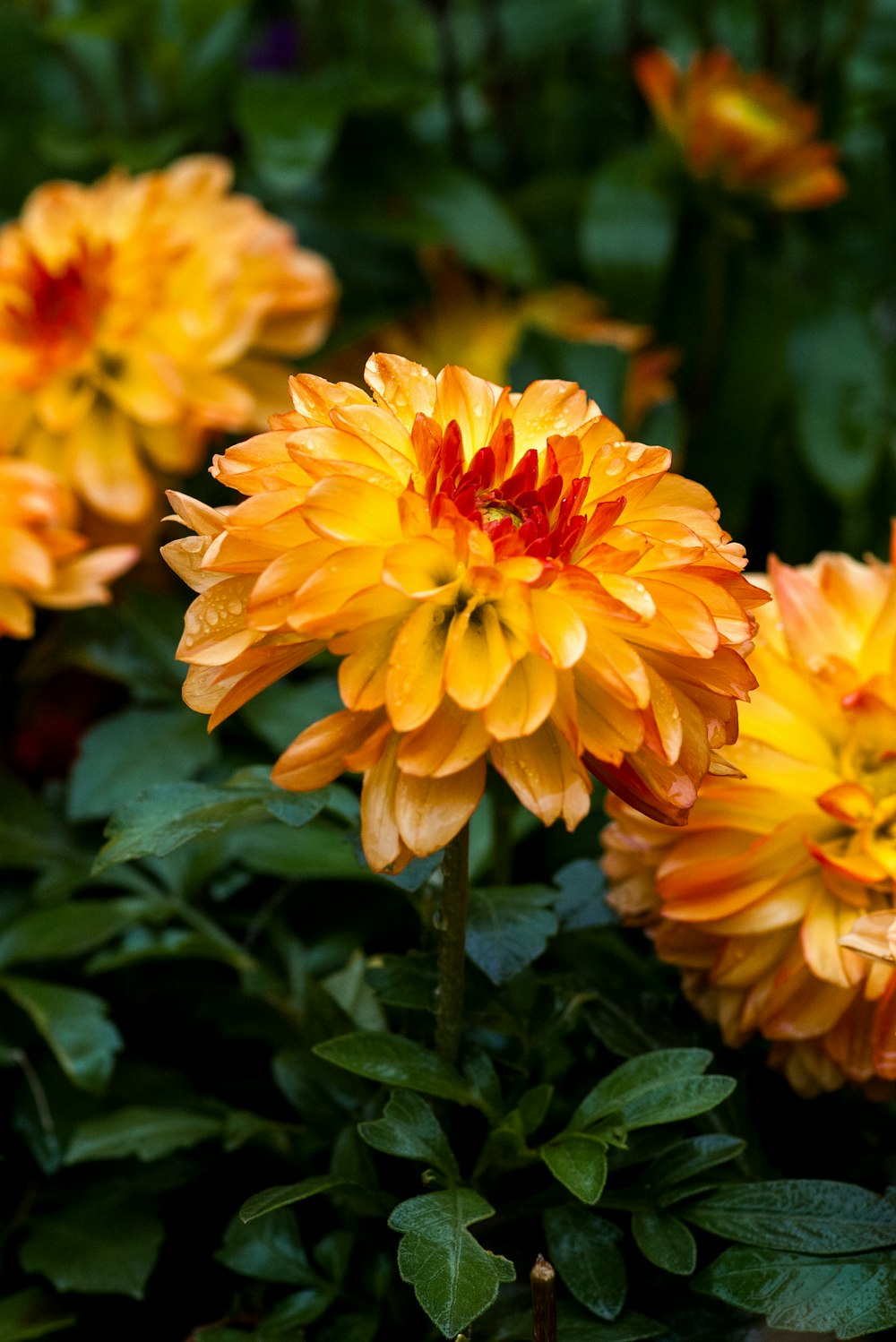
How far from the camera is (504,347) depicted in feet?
3.87

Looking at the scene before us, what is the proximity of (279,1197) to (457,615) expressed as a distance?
0.64 feet

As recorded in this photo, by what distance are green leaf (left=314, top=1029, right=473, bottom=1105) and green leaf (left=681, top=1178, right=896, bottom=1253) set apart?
9 cm

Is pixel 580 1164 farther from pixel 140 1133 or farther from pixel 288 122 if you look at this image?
pixel 288 122

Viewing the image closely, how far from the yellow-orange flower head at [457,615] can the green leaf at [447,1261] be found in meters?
0.12

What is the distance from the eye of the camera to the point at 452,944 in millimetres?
463

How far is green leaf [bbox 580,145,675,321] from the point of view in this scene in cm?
113

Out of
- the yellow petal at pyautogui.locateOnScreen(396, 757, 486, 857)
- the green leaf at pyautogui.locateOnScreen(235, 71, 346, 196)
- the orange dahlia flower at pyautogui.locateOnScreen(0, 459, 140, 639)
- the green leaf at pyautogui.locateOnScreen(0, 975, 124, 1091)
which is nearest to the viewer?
the yellow petal at pyautogui.locateOnScreen(396, 757, 486, 857)

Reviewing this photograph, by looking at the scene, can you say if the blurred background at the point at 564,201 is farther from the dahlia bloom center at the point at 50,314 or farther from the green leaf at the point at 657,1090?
the green leaf at the point at 657,1090

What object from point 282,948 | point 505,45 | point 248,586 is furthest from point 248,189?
point 248,586

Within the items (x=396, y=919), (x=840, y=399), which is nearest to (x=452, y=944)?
(x=396, y=919)

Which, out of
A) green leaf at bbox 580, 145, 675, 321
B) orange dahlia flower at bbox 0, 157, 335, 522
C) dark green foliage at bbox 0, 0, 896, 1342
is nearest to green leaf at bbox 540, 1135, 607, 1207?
dark green foliage at bbox 0, 0, 896, 1342

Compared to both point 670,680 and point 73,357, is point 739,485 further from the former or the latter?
point 670,680

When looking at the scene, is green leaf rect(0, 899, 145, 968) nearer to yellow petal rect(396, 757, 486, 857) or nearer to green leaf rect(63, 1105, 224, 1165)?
green leaf rect(63, 1105, 224, 1165)

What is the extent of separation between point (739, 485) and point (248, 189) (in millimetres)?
525
